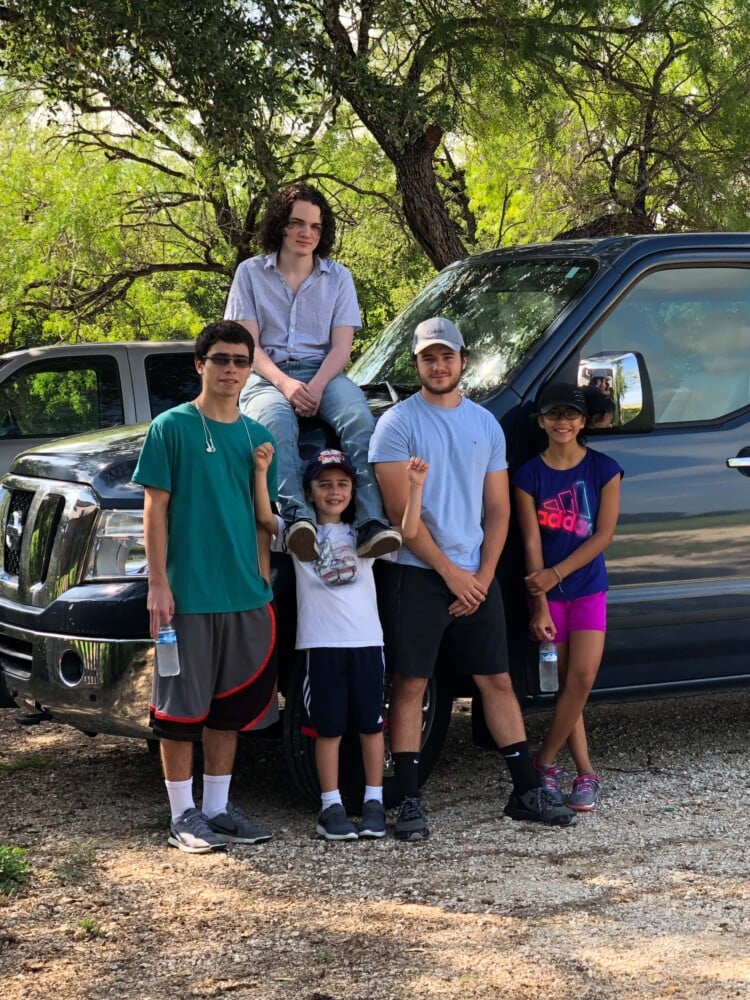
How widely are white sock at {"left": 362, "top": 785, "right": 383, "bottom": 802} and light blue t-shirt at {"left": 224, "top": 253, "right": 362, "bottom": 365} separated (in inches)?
62.4

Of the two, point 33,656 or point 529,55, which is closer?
point 33,656

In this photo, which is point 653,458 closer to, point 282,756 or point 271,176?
point 282,756

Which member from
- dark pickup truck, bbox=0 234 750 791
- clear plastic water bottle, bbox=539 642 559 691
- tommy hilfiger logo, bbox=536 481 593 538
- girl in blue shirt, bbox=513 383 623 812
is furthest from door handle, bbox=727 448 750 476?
clear plastic water bottle, bbox=539 642 559 691

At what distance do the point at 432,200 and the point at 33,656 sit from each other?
8317 millimetres

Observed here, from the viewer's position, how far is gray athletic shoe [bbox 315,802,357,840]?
16.1ft

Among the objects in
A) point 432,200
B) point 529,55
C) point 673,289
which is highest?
point 529,55

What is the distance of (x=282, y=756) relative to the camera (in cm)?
611

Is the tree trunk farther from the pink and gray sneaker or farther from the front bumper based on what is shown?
the front bumper

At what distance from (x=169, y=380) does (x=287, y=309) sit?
5.78 m

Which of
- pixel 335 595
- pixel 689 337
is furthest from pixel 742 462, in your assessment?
pixel 335 595

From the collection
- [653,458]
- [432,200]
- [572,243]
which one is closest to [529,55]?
[432,200]

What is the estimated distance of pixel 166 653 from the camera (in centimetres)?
470

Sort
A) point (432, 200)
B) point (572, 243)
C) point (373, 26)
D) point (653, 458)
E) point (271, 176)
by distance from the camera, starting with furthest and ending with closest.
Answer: point (432, 200)
point (373, 26)
point (271, 176)
point (572, 243)
point (653, 458)

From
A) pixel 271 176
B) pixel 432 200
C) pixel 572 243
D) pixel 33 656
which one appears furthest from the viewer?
pixel 432 200
